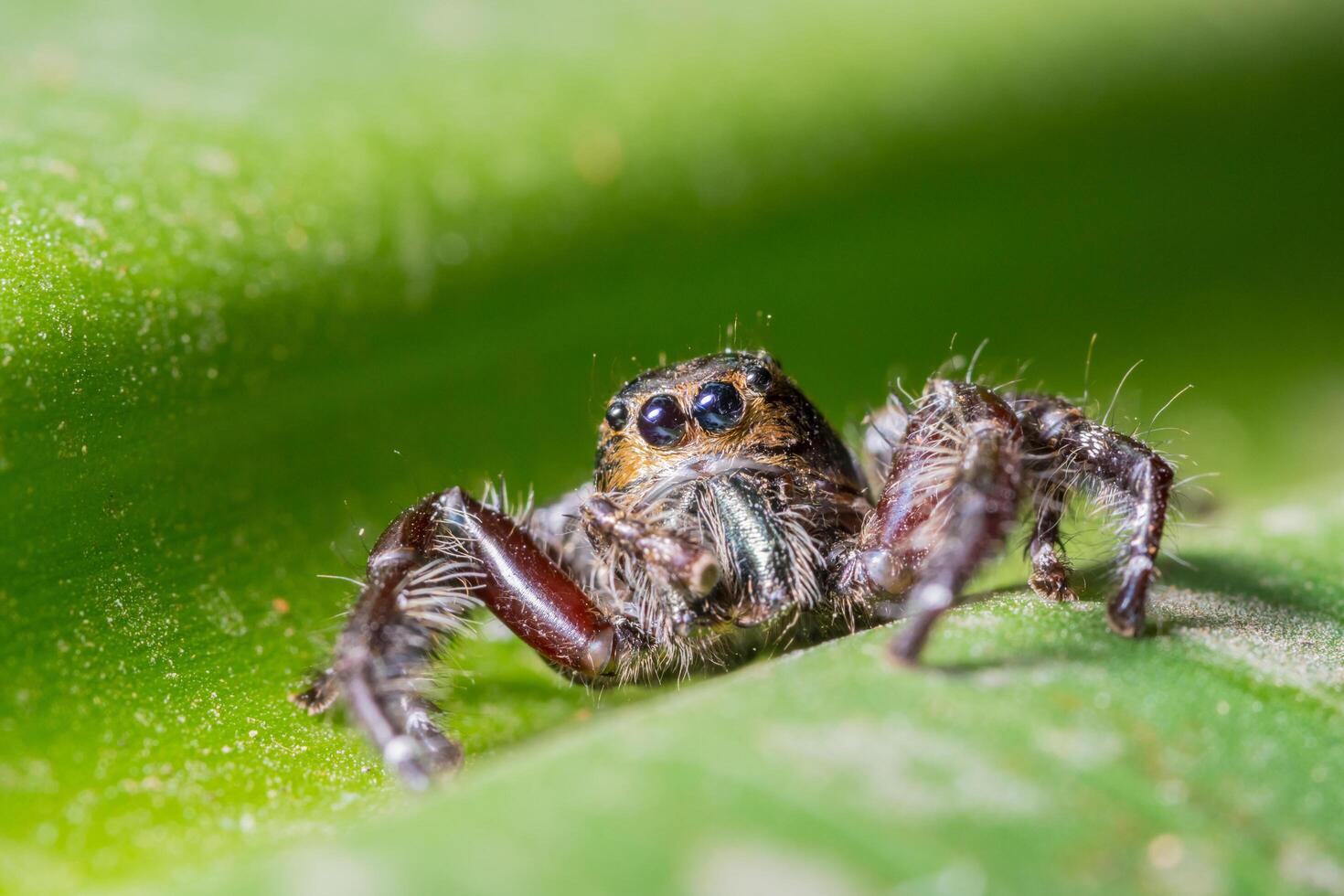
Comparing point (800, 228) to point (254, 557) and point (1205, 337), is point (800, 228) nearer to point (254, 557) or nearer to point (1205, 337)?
point (1205, 337)

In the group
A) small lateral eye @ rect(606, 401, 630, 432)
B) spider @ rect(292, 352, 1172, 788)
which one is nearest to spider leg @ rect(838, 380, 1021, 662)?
spider @ rect(292, 352, 1172, 788)

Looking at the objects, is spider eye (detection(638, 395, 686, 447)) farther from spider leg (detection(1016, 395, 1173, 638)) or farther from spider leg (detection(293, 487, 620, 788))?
spider leg (detection(1016, 395, 1173, 638))

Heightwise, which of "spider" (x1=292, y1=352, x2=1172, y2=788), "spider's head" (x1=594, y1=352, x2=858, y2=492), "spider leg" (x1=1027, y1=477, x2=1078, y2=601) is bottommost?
"spider leg" (x1=1027, y1=477, x2=1078, y2=601)

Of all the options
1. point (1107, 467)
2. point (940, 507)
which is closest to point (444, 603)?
point (940, 507)

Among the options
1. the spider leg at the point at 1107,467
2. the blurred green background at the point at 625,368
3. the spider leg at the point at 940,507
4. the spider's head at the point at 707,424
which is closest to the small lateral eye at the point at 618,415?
the spider's head at the point at 707,424

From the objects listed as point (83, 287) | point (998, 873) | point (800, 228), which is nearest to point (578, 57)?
point (800, 228)

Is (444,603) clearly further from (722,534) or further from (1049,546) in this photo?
(1049,546)
